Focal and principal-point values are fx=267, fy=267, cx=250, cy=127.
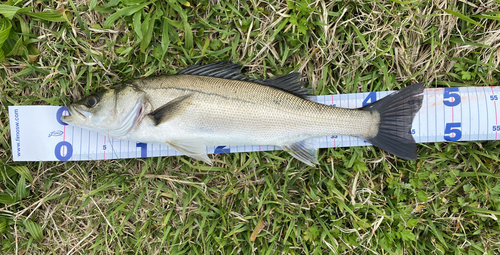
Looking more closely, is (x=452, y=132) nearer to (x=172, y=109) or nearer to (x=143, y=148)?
(x=172, y=109)

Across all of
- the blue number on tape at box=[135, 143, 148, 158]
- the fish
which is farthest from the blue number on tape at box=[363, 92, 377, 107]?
the blue number on tape at box=[135, 143, 148, 158]

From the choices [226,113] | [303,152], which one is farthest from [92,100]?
[303,152]

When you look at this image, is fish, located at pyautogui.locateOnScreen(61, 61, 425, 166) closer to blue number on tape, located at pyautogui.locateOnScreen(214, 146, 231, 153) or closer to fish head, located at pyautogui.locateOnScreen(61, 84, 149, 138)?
fish head, located at pyautogui.locateOnScreen(61, 84, 149, 138)

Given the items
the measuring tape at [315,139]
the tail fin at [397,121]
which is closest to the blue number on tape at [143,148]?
the measuring tape at [315,139]

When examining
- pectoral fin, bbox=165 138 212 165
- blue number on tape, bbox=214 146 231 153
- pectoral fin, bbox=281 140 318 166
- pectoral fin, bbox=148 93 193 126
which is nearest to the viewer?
pectoral fin, bbox=148 93 193 126

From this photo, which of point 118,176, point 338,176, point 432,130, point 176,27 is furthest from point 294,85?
point 118,176

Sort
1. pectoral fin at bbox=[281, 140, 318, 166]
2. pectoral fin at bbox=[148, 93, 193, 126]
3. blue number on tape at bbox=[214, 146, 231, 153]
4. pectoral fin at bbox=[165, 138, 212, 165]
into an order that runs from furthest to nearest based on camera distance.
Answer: blue number on tape at bbox=[214, 146, 231, 153]
pectoral fin at bbox=[281, 140, 318, 166]
pectoral fin at bbox=[165, 138, 212, 165]
pectoral fin at bbox=[148, 93, 193, 126]
